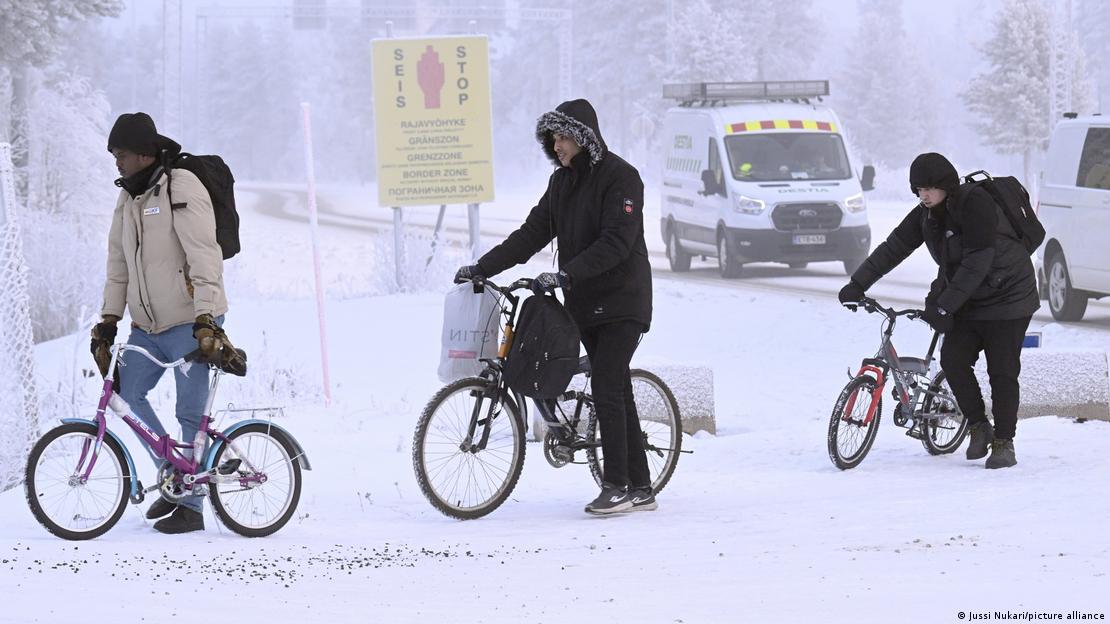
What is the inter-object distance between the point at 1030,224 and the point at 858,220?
1388cm

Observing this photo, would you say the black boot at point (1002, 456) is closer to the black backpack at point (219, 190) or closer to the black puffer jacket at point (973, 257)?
the black puffer jacket at point (973, 257)

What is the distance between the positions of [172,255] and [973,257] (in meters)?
4.02

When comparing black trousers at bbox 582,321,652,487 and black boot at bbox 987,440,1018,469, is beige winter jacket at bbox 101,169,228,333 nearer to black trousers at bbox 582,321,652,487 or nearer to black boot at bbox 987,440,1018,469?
black trousers at bbox 582,321,652,487

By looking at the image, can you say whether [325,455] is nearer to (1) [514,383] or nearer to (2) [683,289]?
(1) [514,383]

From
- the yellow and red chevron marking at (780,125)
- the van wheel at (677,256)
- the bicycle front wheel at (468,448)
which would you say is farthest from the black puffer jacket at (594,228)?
the van wheel at (677,256)

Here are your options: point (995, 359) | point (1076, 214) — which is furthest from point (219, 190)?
point (1076, 214)

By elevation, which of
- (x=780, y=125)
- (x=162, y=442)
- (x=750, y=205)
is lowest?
(x=162, y=442)

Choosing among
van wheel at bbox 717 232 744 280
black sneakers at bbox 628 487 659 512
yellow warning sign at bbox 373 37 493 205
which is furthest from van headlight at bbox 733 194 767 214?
black sneakers at bbox 628 487 659 512

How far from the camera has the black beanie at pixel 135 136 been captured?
6.75 m

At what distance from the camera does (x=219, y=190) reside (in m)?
7.01

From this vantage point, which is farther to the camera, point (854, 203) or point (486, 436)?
point (854, 203)

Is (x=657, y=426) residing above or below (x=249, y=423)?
below

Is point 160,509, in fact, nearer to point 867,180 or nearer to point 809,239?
point 809,239

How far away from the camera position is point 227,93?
357ft
